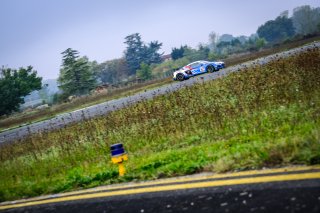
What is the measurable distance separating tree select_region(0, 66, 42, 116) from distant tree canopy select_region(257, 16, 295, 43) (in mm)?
94761

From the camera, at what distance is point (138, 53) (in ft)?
372

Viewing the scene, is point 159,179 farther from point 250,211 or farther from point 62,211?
point 250,211

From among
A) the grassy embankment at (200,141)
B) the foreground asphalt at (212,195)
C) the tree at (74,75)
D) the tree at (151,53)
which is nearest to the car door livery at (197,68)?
the grassy embankment at (200,141)

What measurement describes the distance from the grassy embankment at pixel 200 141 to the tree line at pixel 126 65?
148 feet

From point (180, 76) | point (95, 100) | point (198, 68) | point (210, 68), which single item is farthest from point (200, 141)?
point (95, 100)

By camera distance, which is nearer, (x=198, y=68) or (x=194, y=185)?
(x=194, y=185)

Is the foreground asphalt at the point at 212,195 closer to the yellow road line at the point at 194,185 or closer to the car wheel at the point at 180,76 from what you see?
the yellow road line at the point at 194,185

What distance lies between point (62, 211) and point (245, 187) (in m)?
2.93

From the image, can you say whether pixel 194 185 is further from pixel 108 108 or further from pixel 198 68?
pixel 198 68

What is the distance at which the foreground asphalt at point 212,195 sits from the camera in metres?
3.59

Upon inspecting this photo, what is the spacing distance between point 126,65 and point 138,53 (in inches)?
338

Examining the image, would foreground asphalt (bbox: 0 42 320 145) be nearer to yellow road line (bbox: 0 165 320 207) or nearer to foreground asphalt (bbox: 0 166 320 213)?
yellow road line (bbox: 0 165 320 207)

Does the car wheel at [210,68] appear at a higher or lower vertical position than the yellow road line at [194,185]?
higher

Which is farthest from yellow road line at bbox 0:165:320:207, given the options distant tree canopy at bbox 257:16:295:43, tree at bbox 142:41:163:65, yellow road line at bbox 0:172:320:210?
distant tree canopy at bbox 257:16:295:43
